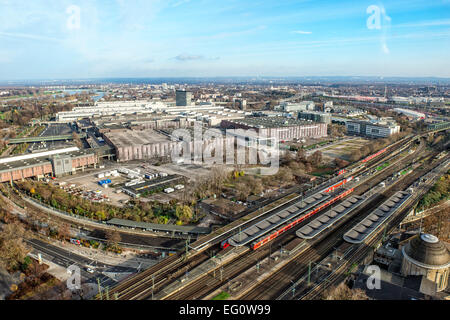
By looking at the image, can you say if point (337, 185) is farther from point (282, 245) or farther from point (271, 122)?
point (271, 122)

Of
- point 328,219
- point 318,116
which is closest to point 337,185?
point 328,219

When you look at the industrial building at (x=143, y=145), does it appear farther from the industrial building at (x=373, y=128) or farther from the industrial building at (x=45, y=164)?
the industrial building at (x=373, y=128)

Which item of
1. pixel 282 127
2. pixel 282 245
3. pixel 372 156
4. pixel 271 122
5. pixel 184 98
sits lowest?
pixel 282 245

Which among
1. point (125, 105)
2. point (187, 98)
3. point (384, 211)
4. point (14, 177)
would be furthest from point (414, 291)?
point (125, 105)

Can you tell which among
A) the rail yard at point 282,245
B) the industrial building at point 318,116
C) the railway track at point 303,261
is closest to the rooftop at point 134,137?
the rail yard at point 282,245

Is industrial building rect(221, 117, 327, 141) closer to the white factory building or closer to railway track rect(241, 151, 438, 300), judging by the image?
the white factory building

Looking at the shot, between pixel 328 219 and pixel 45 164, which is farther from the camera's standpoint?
pixel 45 164
